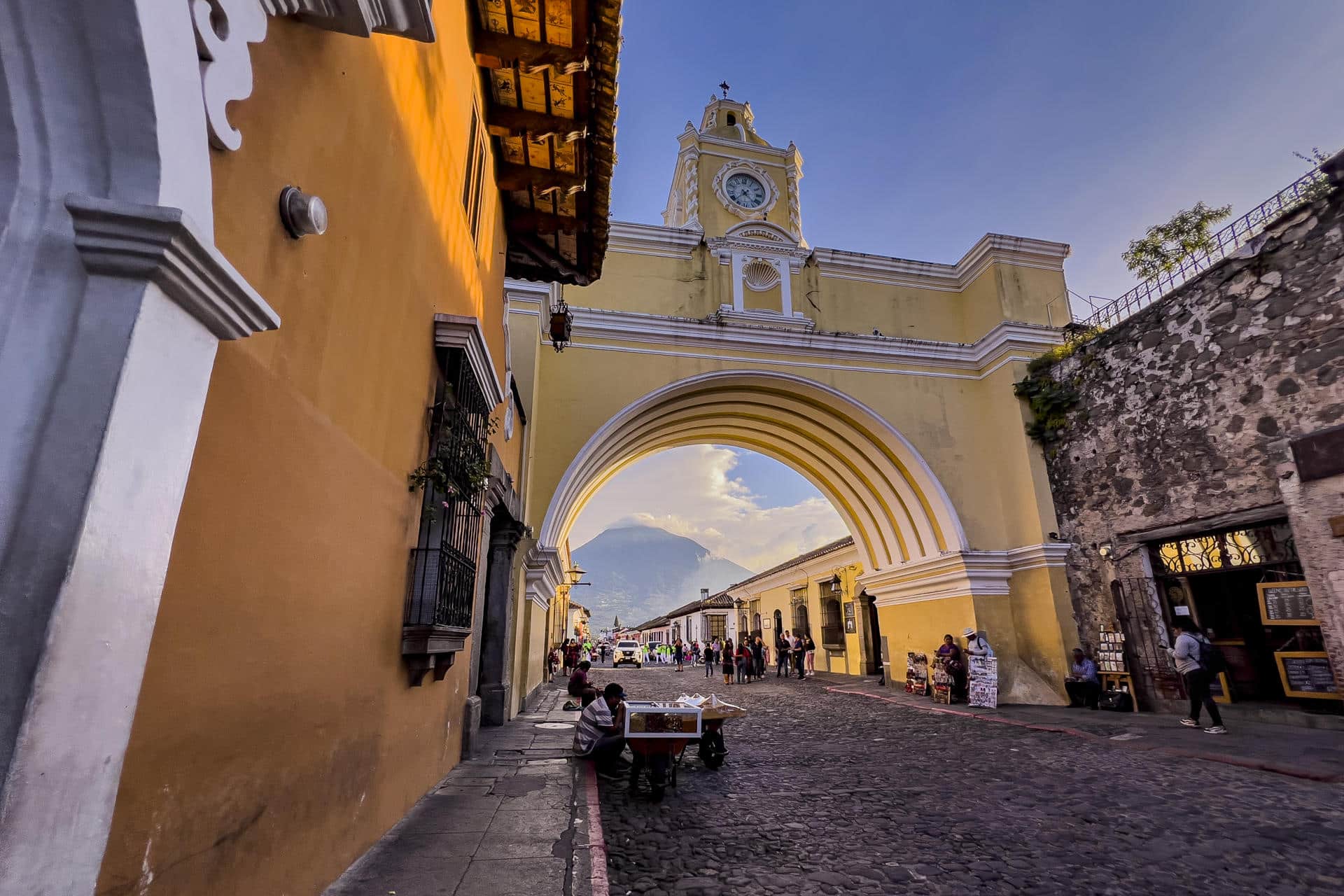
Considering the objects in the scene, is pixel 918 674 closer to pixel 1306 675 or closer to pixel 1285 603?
pixel 1306 675

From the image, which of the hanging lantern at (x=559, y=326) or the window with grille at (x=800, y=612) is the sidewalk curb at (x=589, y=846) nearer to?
the hanging lantern at (x=559, y=326)

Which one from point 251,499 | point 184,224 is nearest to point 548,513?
point 251,499

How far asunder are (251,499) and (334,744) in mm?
1482

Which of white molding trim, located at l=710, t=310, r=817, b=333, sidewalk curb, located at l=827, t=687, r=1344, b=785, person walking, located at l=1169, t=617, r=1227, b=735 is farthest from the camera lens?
white molding trim, located at l=710, t=310, r=817, b=333

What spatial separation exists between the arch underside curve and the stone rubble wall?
259 centimetres

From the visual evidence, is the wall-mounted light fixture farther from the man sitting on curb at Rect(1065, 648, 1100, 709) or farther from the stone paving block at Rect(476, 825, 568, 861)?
the man sitting on curb at Rect(1065, 648, 1100, 709)

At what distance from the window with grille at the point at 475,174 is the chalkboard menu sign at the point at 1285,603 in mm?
10698

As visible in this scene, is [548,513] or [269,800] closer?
[269,800]

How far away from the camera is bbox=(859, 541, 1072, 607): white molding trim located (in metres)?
12.3

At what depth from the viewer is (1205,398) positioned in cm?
949

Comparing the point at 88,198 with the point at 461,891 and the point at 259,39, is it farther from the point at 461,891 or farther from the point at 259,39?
the point at 461,891

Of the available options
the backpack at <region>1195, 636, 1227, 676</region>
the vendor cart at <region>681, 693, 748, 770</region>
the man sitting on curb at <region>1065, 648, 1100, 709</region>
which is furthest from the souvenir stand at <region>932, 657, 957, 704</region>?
the vendor cart at <region>681, 693, 748, 770</region>

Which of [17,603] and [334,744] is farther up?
[17,603]

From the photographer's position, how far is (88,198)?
150 centimetres
